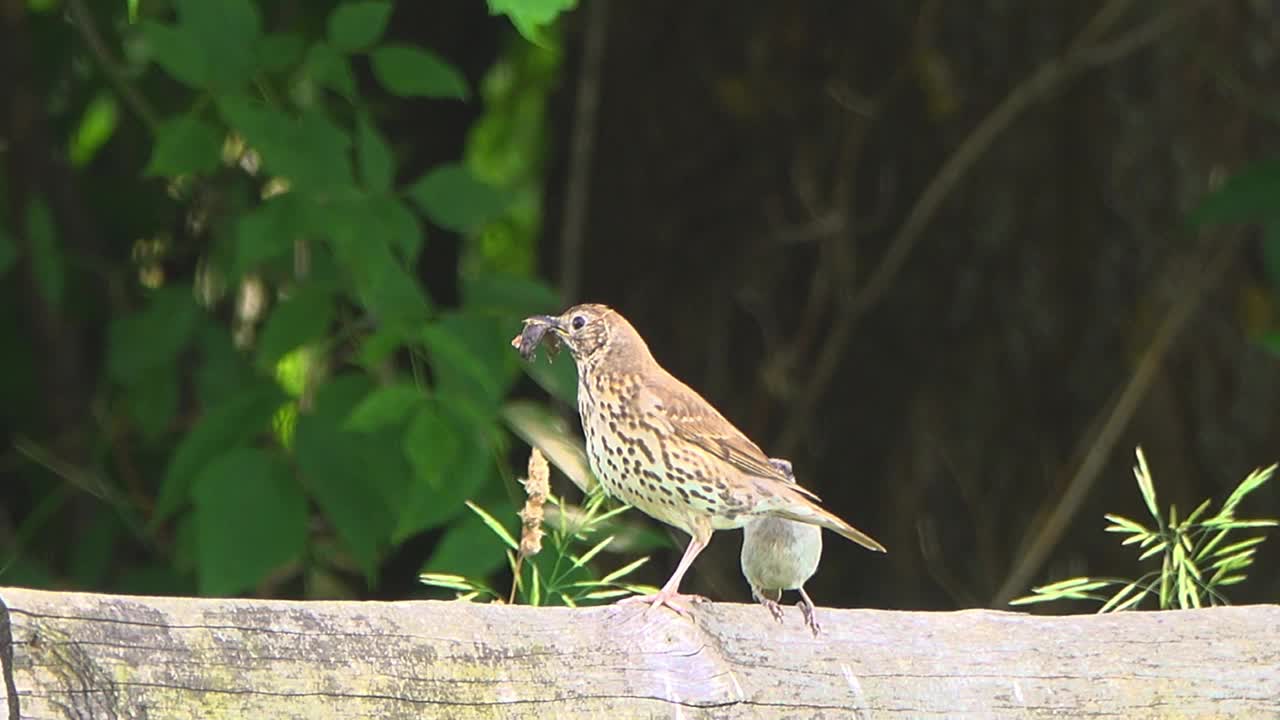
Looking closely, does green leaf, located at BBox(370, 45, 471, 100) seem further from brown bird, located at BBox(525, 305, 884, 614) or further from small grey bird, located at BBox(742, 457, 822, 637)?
small grey bird, located at BBox(742, 457, 822, 637)

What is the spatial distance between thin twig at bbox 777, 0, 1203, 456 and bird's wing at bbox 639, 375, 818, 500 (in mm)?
2555

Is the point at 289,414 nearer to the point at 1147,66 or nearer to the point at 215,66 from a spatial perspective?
the point at 215,66

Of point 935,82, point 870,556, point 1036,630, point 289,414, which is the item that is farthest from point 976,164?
point 1036,630

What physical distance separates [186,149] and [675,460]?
5.29 feet

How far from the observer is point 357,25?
3.73 metres

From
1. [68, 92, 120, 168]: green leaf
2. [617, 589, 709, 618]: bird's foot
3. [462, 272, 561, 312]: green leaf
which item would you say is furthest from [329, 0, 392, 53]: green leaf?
[617, 589, 709, 618]: bird's foot

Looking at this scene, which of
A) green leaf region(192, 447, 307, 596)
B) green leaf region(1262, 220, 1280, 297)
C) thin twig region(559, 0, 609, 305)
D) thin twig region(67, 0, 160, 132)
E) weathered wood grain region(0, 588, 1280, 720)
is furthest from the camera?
thin twig region(559, 0, 609, 305)

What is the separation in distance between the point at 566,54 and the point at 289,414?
187cm

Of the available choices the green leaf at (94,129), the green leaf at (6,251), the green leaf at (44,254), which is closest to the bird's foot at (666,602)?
the green leaf at (6,251)

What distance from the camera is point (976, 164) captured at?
5.20m

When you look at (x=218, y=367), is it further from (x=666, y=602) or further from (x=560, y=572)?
(x=666, y=602)

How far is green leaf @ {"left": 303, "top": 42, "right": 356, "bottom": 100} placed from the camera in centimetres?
375

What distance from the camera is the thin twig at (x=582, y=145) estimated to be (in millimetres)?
5430

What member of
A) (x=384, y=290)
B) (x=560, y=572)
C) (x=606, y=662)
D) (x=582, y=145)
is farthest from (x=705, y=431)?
(x=582, y=145)
